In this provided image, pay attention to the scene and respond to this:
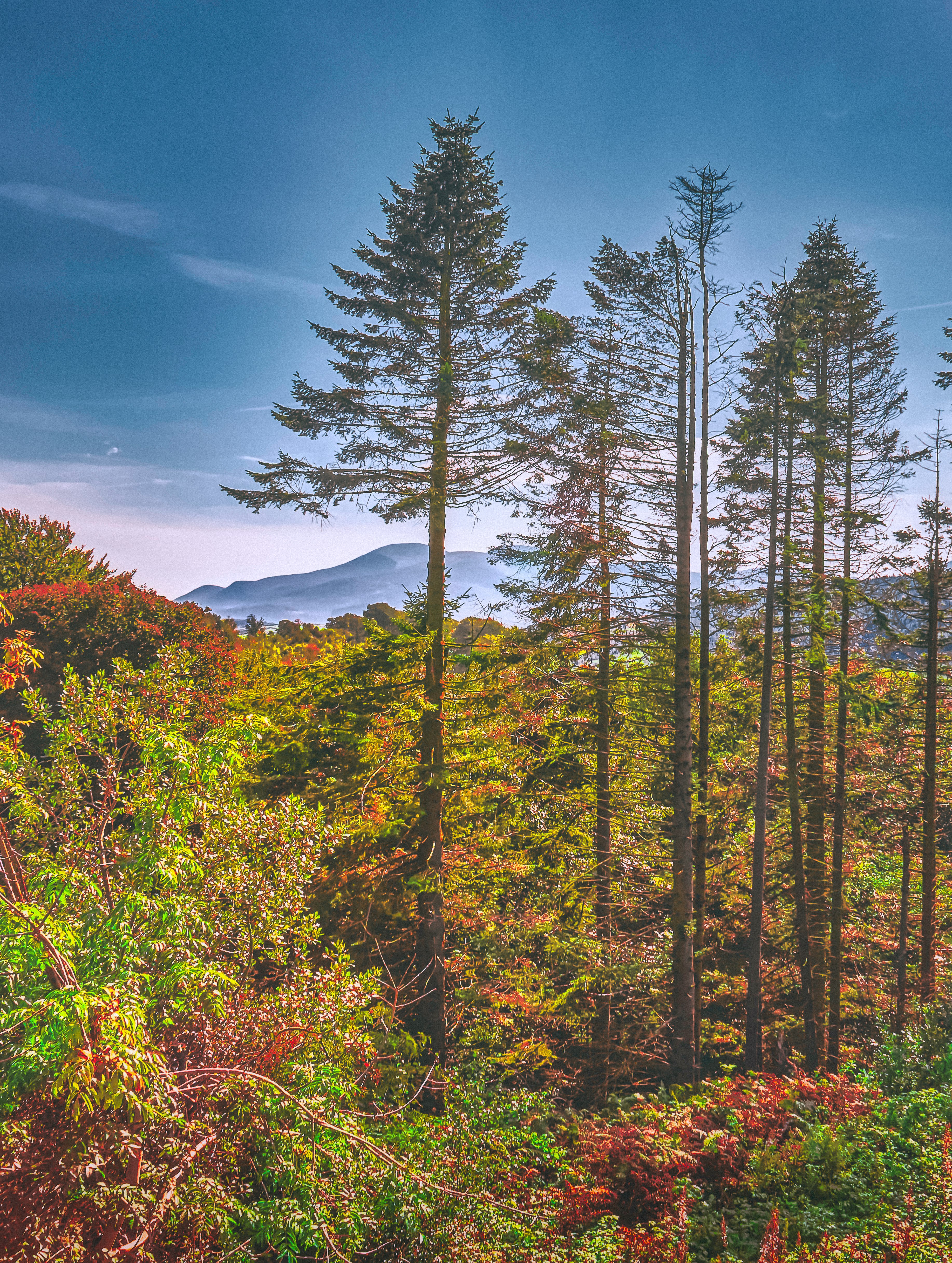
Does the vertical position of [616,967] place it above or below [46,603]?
below

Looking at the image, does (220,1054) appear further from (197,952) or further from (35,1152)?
(35,1152)

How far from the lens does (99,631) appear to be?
17.4 metres

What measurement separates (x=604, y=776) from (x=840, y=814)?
5.71m

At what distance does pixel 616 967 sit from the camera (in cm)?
1038

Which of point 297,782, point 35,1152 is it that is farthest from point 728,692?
point 35,1152

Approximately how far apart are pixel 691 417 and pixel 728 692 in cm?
880

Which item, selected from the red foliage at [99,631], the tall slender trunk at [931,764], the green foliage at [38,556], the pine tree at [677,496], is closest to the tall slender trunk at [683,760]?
the pine tree at [677,496]

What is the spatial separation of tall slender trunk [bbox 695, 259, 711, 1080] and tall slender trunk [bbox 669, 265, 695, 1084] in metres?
0.32

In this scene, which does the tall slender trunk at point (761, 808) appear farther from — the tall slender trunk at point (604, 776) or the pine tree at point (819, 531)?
the tall slender trunk at point (604, 776)

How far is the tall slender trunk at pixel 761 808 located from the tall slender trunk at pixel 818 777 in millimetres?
1371

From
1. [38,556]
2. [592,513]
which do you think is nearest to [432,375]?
[592,513]

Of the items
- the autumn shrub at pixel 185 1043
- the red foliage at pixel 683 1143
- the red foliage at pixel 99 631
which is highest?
the red foliage at pixel 99 631

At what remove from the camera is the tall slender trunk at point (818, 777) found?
13.2 meters

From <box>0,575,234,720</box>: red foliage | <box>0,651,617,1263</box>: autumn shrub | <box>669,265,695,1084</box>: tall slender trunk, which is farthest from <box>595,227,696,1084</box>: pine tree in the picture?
<box>0,575,234,720</box>: red foliage
